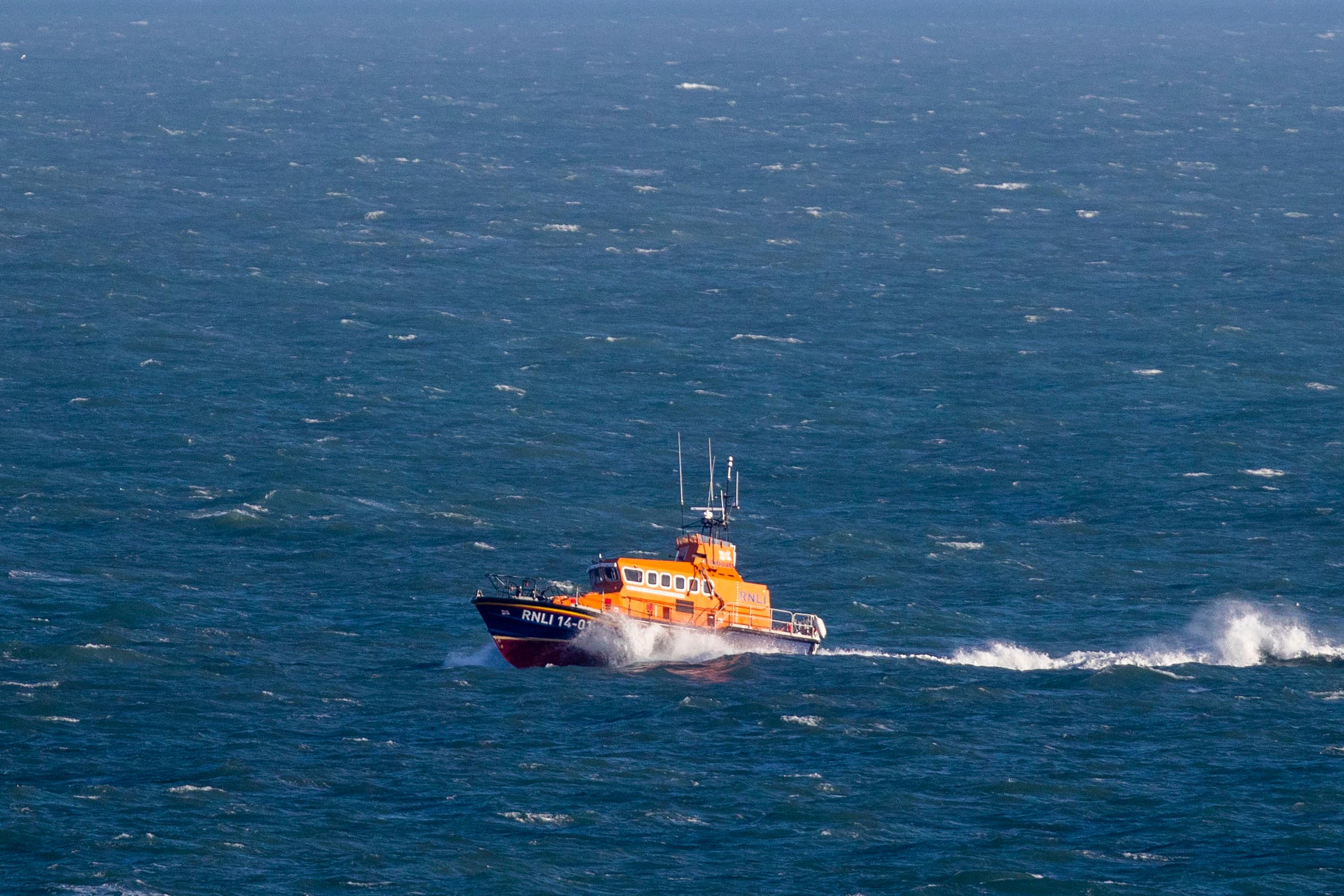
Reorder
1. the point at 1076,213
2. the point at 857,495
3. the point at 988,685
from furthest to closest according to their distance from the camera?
the point at 1076,213 → the point at 857,495 → the point at 988,685

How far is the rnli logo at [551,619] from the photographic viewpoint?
87125 millimetres

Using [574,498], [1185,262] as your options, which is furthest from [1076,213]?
[574,498]

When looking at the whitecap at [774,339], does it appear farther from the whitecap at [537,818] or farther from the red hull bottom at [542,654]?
the whitecap at [537,818]

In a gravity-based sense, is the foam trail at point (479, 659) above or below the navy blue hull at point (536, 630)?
below

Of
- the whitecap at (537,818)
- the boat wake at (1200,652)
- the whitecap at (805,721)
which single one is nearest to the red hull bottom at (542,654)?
the whitecap at (805,721)

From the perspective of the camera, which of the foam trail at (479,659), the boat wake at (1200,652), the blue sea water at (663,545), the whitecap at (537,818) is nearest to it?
the blue sea water at (663,545)

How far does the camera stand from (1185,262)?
176 metres

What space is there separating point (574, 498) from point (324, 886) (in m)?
48.0

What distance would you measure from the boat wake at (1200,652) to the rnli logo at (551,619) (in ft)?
38.8

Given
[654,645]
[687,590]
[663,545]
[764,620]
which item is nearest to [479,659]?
[654,645]

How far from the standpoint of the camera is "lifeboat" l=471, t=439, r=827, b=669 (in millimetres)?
87500

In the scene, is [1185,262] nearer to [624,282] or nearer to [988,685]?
[624,282]

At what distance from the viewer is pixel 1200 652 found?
309 ft

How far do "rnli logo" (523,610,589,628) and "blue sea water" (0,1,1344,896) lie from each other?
2573 mm
